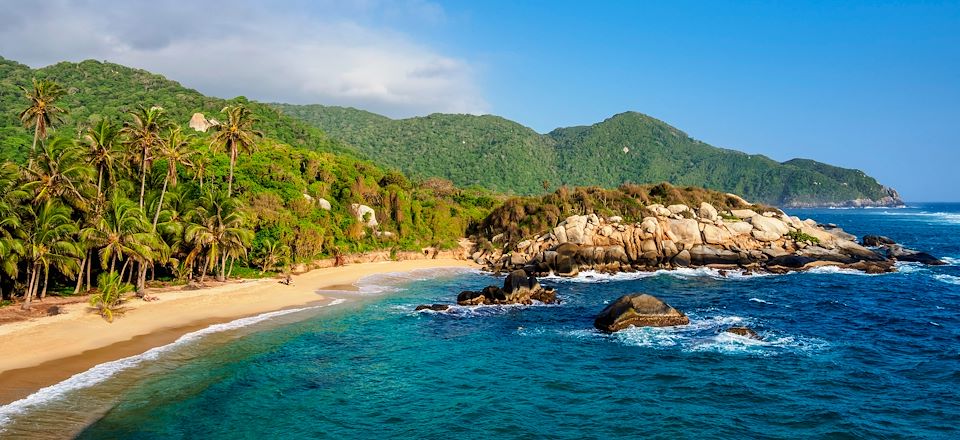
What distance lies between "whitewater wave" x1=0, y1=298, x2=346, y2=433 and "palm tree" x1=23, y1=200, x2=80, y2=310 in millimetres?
11012

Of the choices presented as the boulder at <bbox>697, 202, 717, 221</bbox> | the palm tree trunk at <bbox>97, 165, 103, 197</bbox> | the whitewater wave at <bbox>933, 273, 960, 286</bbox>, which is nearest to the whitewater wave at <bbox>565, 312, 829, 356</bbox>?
the whitewater wave at <bbox>933, 273, 960, 286</bbox>

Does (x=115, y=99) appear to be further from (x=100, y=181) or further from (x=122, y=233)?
(x=122, y=233)

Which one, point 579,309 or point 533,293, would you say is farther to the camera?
point 533,293

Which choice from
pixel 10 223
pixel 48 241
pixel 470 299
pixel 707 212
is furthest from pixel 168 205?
pixel 707 212

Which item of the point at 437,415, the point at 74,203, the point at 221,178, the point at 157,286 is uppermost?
the point at 221,178

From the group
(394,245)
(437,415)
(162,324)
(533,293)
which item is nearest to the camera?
(437,415)

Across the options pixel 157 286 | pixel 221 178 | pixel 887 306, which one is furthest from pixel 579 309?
pixel 221 178

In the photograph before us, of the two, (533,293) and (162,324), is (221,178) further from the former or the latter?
(533,293)

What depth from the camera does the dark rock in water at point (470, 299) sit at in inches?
1778

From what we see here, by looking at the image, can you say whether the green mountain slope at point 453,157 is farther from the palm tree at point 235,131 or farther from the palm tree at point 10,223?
the palm tree at point 10,223

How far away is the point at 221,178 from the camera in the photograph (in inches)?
2452

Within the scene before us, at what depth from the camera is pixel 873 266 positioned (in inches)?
2435

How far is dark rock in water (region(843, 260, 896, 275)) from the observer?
60688mm

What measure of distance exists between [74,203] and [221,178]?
25247 mm
